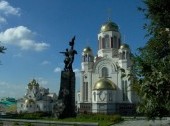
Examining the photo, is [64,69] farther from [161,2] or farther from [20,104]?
[20,104]

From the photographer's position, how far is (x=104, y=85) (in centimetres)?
5209

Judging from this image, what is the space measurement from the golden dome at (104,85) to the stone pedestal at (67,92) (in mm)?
28323

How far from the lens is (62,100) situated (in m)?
23.3

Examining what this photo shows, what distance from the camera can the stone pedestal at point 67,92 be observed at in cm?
2325

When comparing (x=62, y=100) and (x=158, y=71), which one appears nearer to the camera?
(x=158, y=71)

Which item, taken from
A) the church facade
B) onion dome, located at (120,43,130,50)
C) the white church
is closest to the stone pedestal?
the white church

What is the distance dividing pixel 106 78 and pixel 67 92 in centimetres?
3210

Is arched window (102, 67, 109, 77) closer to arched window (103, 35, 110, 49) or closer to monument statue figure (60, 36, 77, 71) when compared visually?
arched window (103, 35, 110, 49)

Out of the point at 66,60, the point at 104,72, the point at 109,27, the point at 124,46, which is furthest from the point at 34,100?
the point at 66,60

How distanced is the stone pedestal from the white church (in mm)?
27717

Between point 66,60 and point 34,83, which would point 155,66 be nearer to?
point 66,60

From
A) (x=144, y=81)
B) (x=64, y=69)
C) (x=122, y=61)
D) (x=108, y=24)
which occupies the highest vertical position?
(x=108, y=24)

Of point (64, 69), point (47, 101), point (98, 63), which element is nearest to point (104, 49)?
point (98, 63)

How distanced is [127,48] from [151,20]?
4180 cm
